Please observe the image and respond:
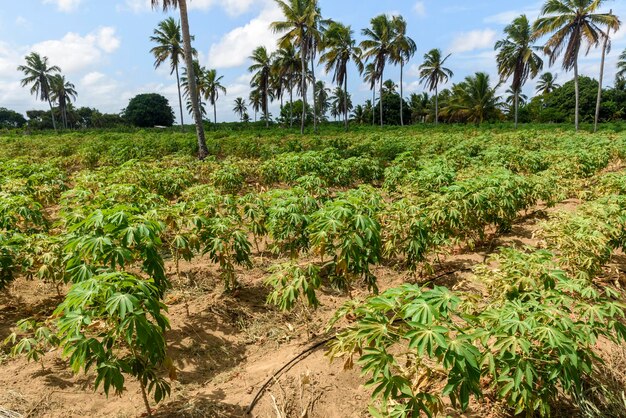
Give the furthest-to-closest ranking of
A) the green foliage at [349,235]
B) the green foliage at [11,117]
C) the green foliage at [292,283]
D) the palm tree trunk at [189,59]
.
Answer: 1. the green foliage at [11,117]
2. the palm tree trunk at [189,59]
3. the green foliage at [349,235]
4. the green foliage at [292,283]

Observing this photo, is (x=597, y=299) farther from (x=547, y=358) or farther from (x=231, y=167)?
(x=231, y=167)

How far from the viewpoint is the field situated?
2184 mm

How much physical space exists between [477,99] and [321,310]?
120 feet

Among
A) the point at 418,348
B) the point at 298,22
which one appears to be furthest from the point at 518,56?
the point at 418,348

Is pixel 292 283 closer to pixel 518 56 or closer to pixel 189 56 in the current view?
pixel 189 56

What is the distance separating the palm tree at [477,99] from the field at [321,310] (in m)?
32.0

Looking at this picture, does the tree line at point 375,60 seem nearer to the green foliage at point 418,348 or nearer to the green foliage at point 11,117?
the green foliage at point 418,348

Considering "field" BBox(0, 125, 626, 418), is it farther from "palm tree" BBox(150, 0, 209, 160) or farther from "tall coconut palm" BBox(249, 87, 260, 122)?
"tall coconut palm" BBox(249, 87, 260, 122)

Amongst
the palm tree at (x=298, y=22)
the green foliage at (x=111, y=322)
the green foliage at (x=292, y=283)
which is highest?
the palm tree at (x=298, y=22)

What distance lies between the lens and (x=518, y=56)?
27.5 meters

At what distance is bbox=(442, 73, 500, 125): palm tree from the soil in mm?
33677

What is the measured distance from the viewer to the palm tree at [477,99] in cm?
3493

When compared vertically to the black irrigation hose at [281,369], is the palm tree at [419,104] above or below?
above

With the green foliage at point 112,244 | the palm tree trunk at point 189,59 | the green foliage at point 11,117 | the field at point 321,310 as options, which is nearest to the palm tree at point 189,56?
the palm tree trunk at point 189,59
